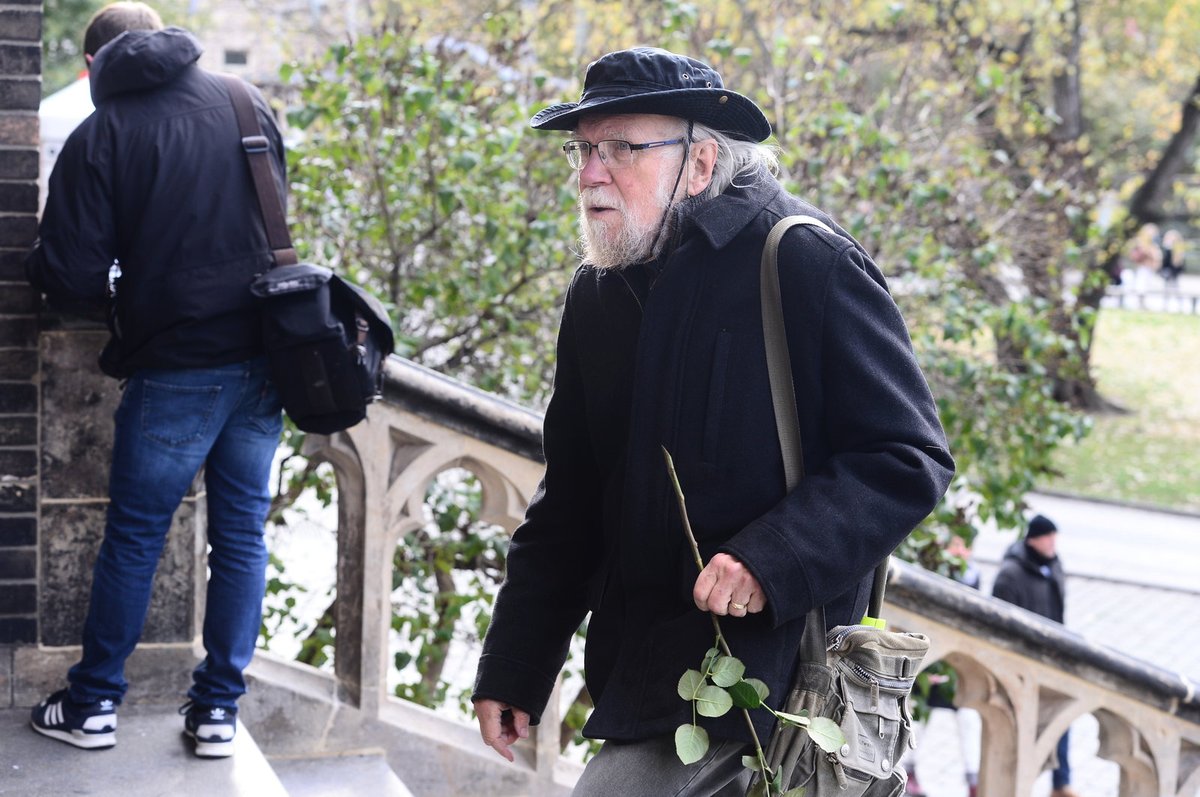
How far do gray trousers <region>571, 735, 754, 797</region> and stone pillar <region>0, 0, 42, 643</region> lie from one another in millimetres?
2083

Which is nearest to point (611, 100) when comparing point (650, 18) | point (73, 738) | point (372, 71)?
point (73, 738)

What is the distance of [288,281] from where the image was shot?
11.5 ft

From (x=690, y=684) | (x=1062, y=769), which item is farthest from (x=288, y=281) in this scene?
(x=1062, y=769)

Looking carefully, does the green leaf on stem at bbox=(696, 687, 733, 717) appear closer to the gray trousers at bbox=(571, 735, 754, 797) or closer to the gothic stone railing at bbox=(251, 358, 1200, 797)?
the gray trousers at bbox=(571, 735, 754, 797)

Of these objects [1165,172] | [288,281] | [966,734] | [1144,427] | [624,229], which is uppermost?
[624,229]

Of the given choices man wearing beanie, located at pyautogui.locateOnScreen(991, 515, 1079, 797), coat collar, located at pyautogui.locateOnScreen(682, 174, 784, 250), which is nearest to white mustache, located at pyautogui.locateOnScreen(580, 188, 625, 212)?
coat collar, located at pyautogui.locateOnScreen(682, 174, 784, 250)

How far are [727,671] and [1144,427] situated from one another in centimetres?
2072

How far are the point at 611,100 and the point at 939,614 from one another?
7.32ft

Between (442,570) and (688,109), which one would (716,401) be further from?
(442,570)

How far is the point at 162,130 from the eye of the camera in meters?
3.53

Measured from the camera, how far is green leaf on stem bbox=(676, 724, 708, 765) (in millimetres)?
2252

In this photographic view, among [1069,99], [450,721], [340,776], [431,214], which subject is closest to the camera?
[340,776]

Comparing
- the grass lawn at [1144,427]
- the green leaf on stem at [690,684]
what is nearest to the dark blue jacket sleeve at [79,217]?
the green leaf on stem at [690,684]

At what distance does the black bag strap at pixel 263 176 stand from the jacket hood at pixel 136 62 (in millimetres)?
168
